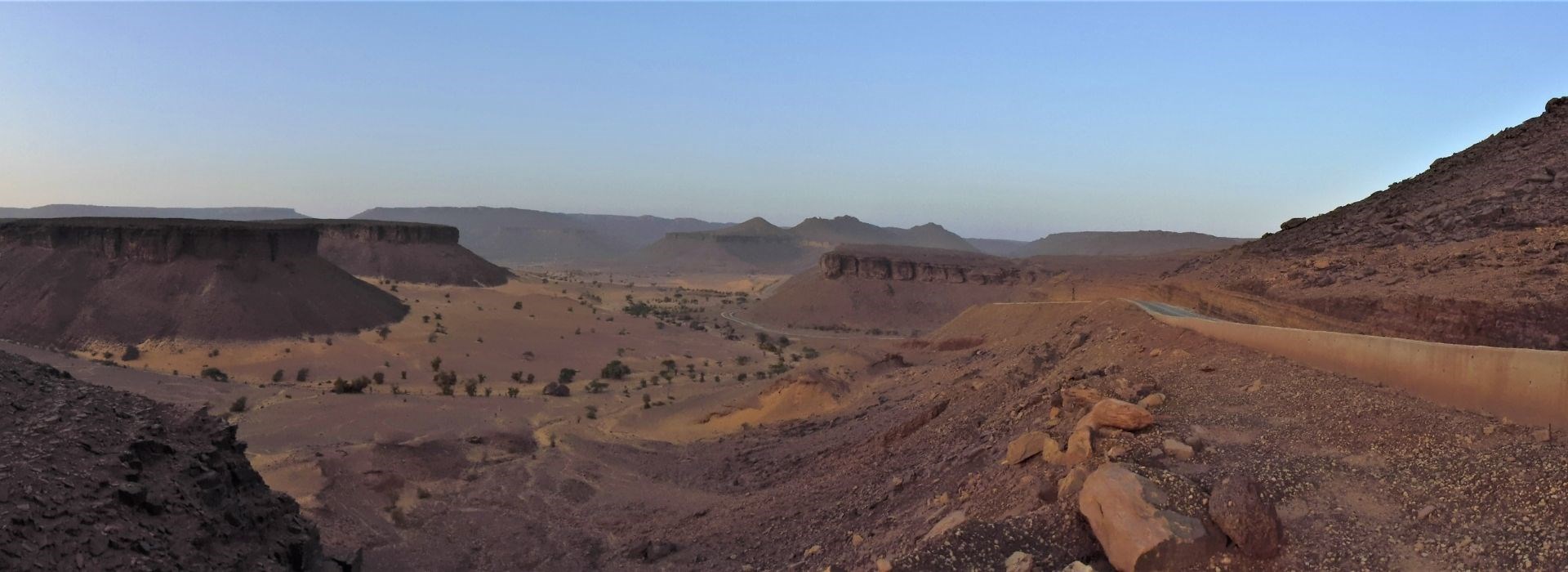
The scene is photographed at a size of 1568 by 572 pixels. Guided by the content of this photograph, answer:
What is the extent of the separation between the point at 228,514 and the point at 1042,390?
944 cm

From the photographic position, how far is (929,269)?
6412 cm

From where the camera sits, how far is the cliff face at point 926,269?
201ft

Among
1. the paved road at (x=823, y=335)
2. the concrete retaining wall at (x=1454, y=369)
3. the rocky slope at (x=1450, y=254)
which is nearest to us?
the concrete retaining wall at (x=1454, y=369)

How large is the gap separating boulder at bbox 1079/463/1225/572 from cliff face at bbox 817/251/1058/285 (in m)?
54.6

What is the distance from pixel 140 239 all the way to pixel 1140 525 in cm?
4121

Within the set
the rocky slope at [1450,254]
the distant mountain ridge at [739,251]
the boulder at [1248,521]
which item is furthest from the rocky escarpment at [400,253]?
the distant mountain ridge at [739,251]

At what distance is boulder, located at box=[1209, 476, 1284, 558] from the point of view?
5805 mm

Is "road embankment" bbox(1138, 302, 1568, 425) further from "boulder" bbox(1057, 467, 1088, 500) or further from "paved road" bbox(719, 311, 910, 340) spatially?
"paved road" bbox(719, 311, 910, 340)

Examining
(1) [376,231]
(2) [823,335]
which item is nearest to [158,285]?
(1) [376,231]

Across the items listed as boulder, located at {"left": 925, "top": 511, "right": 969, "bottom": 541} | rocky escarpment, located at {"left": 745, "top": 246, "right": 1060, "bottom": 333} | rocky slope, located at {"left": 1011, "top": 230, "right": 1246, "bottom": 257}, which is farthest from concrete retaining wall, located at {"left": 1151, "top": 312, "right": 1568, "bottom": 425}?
rocky slope, located at {"left": 1011, "top": 230, "right": 1246, "bottom": 257}

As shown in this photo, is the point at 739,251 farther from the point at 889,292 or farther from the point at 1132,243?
the point at 889,292

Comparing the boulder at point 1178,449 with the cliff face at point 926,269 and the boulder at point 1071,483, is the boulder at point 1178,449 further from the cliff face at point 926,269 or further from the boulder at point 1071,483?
the cliff face at point 926,269

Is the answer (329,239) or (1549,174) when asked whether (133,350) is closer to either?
(329,239)

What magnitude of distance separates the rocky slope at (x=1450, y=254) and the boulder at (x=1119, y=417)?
684 centimetres
